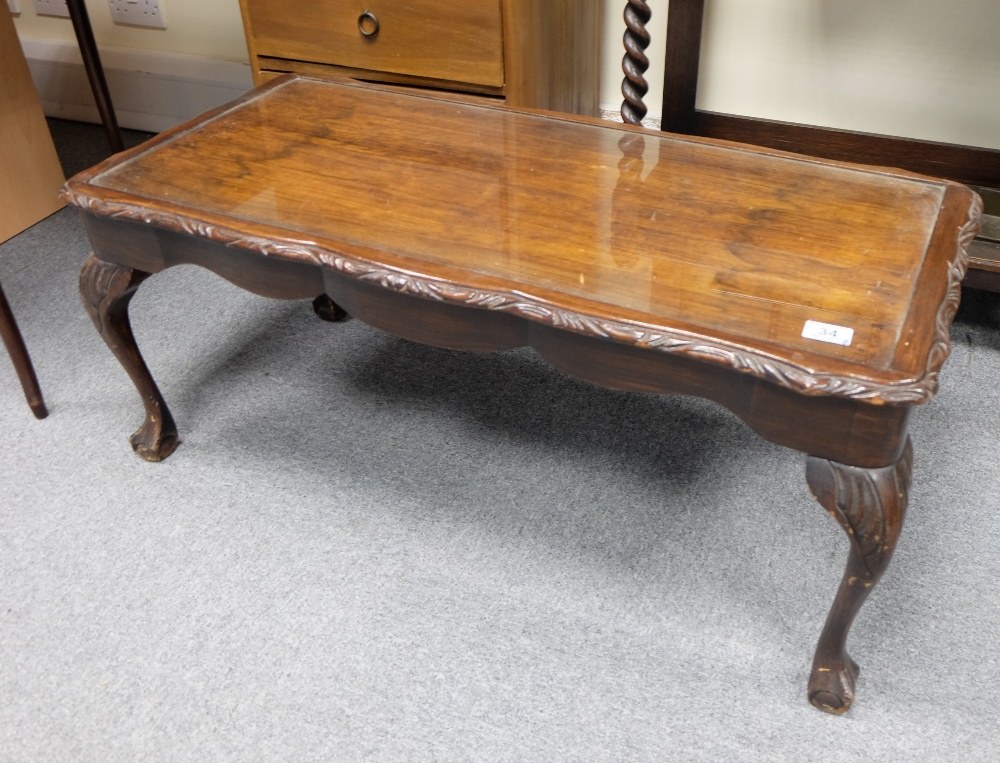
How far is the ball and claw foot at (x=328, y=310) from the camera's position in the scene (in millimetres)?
1767

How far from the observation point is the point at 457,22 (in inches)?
65.4

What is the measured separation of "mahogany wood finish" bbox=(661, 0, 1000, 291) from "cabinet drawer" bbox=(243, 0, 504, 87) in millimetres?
418

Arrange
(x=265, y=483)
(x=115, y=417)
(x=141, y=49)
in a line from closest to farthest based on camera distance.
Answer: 1. (x=265, y=483)
2. (x=115, y=417)
3. (x=141, y=49)

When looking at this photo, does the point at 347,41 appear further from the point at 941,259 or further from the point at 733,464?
the point at 941,259

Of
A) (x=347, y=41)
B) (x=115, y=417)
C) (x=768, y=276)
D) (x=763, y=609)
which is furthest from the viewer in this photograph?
(x=347, y=41)

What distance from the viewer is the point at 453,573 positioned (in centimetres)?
128

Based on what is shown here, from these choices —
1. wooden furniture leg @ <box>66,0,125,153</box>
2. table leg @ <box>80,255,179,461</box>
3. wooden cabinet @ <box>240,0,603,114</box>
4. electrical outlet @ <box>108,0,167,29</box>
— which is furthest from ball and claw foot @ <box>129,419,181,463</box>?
electrical outlet @ <box>108,0,167,29</box>

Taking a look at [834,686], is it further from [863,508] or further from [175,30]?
[175,30]

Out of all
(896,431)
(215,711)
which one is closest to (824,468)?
(896,431)

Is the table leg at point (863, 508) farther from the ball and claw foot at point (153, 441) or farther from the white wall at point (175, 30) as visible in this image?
the white wall at point (175, 30)

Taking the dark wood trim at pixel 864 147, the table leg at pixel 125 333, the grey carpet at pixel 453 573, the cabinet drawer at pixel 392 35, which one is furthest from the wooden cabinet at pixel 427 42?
the table leg at pixel 125 333

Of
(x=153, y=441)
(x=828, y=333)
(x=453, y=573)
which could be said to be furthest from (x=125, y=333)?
(x=828, y=333)

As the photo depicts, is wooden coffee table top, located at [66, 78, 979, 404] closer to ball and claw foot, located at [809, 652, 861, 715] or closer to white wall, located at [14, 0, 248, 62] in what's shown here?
ball and claw foot, located at [809, 652, 861, 715]

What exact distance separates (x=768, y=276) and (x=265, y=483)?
808mm
